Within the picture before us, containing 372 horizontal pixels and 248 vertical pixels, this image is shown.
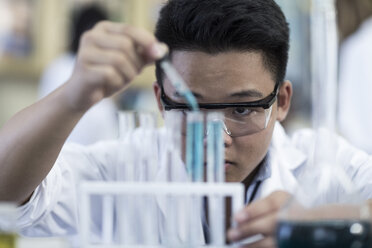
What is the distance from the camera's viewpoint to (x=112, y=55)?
3.36 feet

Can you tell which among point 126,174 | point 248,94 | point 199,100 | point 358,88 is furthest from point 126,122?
point 358,88

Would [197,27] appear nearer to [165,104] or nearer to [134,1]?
[165,104]

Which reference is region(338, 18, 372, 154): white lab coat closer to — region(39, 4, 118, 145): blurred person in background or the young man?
the young man

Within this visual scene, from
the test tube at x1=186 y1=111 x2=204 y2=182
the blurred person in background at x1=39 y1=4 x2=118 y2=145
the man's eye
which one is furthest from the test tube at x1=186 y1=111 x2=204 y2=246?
the blurred person in background at x1=39 y1=4 x2=118 y2=145

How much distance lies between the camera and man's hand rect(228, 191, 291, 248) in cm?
98

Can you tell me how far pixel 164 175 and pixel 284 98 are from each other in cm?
83

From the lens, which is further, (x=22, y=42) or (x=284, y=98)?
(x=22, y=42)

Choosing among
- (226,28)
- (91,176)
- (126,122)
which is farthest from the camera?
(91,176)

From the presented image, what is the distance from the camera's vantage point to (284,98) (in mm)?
1806

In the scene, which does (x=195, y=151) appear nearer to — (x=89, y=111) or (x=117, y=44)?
(x=117, y=44)

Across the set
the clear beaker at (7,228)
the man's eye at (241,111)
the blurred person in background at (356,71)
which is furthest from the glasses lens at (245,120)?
the blurred person in background at (356,71)

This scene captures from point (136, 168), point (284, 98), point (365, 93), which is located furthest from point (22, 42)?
point (136, 168)

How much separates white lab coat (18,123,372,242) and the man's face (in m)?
0.17

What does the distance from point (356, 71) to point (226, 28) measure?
1.48 m
